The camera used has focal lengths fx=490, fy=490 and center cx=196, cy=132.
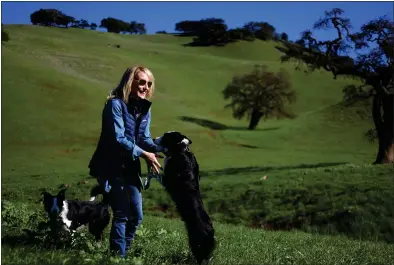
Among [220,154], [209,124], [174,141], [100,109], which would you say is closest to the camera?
[174,141]

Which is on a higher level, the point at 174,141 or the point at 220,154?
the point at 174,141

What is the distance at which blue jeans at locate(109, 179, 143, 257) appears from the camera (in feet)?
23.4

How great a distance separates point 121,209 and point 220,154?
134 feet

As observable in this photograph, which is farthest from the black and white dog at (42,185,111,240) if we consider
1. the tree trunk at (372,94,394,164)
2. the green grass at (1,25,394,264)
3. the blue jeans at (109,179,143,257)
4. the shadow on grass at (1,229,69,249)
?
the tree trunk at (372,94,394,164)

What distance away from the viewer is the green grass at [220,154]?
11.1 meters

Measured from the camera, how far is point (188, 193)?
7.30m

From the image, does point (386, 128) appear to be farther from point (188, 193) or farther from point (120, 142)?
point (120, 142)

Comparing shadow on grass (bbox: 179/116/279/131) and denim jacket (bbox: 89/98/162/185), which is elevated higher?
denim jacket (bbox: 89/98/162/185)

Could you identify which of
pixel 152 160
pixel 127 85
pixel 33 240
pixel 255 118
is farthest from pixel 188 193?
pixel 255 118

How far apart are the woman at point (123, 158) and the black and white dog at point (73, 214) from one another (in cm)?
75

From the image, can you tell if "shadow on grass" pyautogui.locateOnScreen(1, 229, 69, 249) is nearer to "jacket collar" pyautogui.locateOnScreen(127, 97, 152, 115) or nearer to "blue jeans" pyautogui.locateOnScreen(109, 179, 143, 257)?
"blue jeans" pyautogui.locateOnScreen(109, 179, 143, 257)

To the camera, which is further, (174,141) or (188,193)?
(174,141)

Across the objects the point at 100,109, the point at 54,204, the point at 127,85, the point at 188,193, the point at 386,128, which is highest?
the point at 127,85

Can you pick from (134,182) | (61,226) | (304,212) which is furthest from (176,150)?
(304,212)
